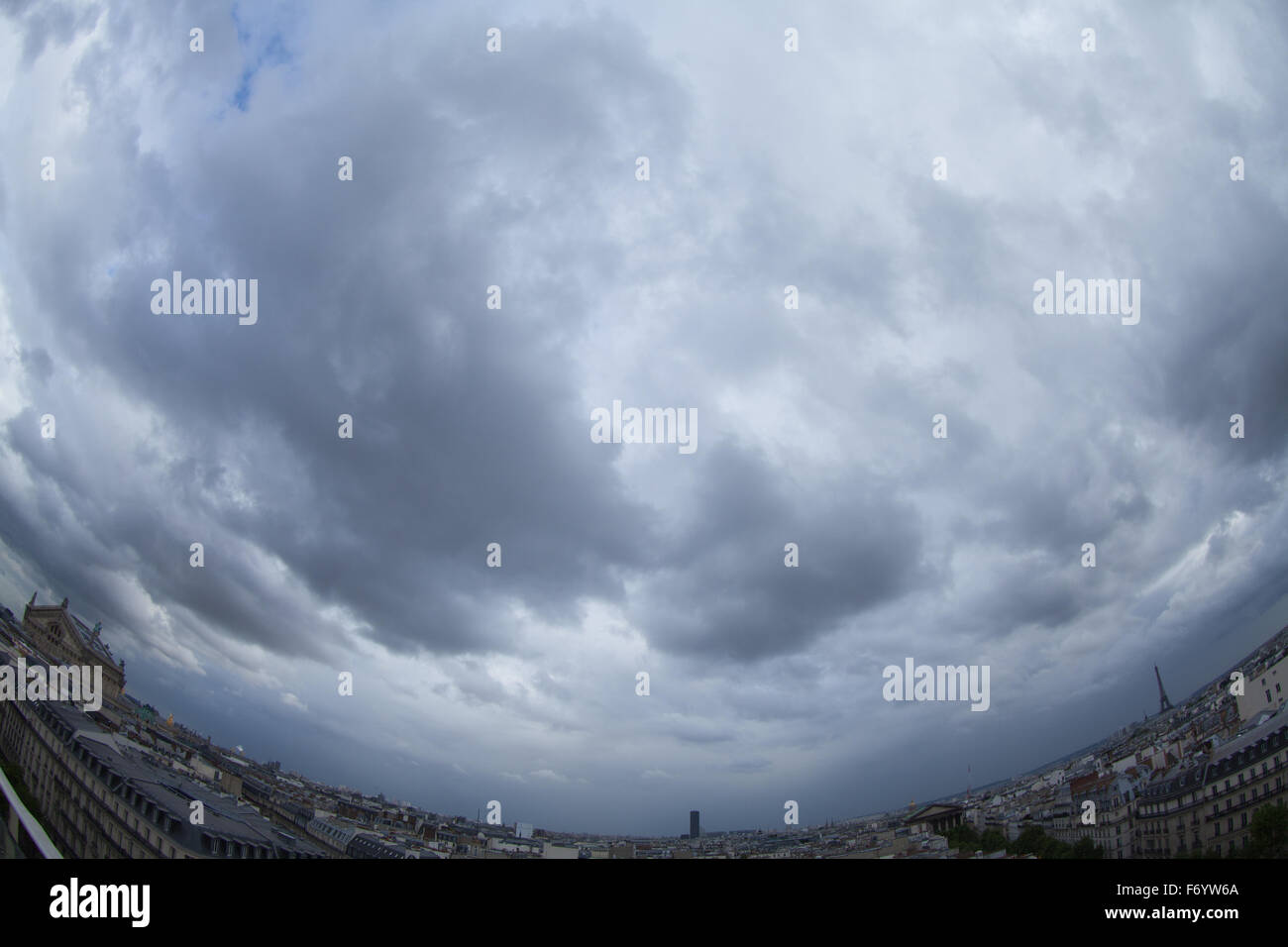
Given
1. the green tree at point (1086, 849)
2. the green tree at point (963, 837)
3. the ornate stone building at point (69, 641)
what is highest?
the ornate stone building at point (69, 641)

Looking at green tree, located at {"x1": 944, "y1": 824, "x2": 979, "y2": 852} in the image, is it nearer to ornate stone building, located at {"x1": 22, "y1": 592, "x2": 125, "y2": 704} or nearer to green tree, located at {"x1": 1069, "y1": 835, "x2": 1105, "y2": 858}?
green tree, located at {"x1": 1069, "y1": 835, "x2": 1105, "y2": 858}

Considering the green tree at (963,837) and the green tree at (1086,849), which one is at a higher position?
the green tree at (1086,849)

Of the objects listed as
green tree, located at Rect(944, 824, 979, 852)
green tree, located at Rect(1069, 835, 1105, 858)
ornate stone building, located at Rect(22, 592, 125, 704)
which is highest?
ornate stone building, located at Rect(22, 592, 125, 704)

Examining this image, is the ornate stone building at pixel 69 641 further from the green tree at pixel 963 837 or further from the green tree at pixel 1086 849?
the green tree at pixel 1086 849

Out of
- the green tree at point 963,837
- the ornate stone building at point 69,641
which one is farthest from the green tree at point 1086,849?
the ornate stone building at point 69,641

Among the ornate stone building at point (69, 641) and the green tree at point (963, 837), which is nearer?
the ornate stone building at point (69, 641)

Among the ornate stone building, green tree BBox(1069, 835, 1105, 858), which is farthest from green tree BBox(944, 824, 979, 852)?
the ornate stone building

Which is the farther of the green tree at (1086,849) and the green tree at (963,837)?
the green tree at (963,837)
